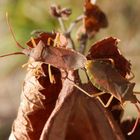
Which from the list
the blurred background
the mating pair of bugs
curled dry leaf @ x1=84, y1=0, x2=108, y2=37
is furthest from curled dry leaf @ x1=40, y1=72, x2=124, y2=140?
the blurred background

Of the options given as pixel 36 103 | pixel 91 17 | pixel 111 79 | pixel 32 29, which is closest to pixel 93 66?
pixel 111 79

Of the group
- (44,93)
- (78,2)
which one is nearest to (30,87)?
(44,93)

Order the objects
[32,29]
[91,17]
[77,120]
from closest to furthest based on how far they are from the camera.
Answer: [77,120]
[91,17]
[32,29]

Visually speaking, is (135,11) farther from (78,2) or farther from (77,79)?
(77,79)

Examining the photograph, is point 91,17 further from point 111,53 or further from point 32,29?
point 32,29

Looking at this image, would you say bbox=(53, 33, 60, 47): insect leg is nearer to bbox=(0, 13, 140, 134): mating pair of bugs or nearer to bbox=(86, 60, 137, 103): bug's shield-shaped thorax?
bbox=(0, 13, 140, 134): mating pair of bugs
